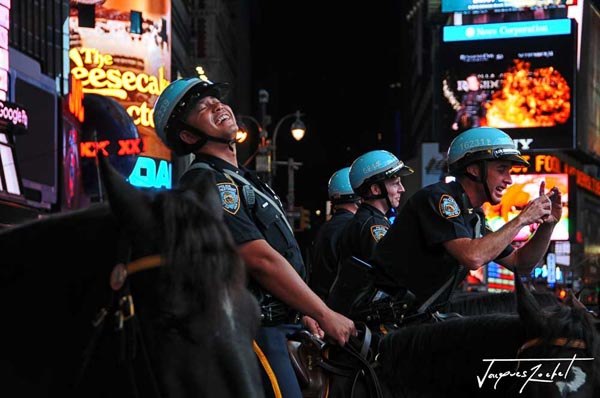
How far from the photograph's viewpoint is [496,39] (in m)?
52.1

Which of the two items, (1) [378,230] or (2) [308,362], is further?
(1) [378,230]

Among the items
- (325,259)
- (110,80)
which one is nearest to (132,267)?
(325,259)

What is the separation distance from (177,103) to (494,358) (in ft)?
6.93

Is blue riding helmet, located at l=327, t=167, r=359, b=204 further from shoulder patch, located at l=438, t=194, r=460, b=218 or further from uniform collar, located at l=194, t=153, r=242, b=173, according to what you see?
uniform collar, located at l=194, t=153, r=242, b=173

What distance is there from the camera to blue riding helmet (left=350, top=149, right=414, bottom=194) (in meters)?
8.73

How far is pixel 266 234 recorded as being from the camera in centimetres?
509

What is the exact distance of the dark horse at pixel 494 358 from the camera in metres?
4.95

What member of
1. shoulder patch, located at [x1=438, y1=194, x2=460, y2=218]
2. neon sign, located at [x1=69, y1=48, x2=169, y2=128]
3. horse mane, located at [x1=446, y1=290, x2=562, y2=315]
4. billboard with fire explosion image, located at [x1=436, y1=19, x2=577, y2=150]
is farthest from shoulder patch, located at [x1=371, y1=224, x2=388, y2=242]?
billboard with fire explosion image, located at [x1=436, y1=19, x2=577, y2=150]

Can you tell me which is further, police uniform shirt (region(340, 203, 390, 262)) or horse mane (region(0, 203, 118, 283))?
police uniform shirt (region(340, 203, 390, 262))

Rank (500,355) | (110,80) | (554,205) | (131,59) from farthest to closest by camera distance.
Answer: (131,59) < (110,80) < (554,205) < (500,355)

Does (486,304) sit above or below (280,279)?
below

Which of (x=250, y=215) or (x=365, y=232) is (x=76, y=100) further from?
(x=250, y=215)

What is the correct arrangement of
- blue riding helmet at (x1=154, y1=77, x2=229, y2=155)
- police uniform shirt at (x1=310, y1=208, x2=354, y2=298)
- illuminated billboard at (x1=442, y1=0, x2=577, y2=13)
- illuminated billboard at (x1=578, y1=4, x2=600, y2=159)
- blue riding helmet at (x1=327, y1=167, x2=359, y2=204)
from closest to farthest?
blue riding helmet at (x1=154, y1=77, x2=229, y2=155) → police uniform shirt at (x1=310, y1=208, x2=354, y2=298) → blue riding helmet at (x1=327, y1=167, x2=359, y2=204) → illuminated billboard at (x1=442, y1=0, x2=577, y2=13) → illuminated billboard at (x1=578, y1=4, x2=600, y2=159)

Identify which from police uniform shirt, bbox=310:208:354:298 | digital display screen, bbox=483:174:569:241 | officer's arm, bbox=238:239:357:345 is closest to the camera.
A: officer's arm, bbox=238:239:357:345
